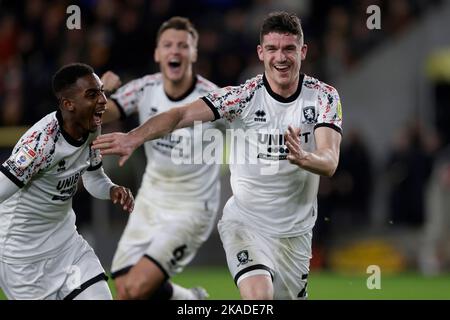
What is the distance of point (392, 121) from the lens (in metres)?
19.6

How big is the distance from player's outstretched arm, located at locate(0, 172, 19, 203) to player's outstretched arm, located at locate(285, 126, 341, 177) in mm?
1954

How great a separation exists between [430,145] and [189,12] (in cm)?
517

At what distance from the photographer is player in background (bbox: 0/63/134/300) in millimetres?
7949

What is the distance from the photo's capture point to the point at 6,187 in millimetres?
7695

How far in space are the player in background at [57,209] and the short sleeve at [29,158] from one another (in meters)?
0.01

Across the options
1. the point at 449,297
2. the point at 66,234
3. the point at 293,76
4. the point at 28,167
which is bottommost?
the point at 449,297

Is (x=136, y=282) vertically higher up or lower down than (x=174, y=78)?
lower down

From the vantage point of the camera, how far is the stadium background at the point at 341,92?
52.8ft

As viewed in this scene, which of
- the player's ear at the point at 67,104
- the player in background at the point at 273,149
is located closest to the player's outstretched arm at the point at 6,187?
the player's ear at the point at 67,104

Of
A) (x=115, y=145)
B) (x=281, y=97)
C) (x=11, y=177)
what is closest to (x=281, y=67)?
(x=281, y=97)

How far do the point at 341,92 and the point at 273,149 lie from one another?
37.0ft
